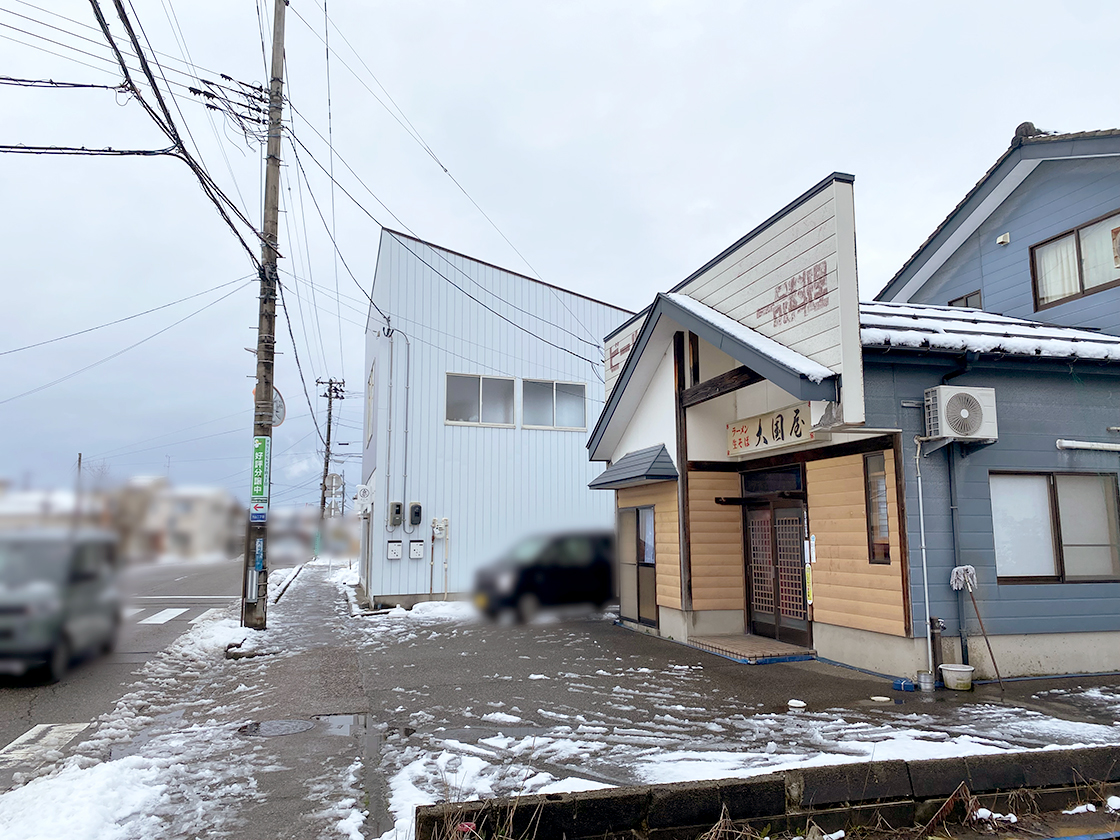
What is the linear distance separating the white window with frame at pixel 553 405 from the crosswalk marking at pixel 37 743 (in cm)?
1283

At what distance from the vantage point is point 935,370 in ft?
28.2

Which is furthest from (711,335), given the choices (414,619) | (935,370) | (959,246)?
(414,619)

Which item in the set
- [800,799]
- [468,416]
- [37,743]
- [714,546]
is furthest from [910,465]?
[468,416]

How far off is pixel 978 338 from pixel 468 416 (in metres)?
12.1

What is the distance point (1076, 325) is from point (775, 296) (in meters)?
5.65

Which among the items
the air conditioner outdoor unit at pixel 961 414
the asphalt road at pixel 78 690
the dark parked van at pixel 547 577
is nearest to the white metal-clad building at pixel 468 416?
the dark parked van at pixel 547 577

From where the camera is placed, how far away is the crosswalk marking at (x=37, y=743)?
5.94 meters

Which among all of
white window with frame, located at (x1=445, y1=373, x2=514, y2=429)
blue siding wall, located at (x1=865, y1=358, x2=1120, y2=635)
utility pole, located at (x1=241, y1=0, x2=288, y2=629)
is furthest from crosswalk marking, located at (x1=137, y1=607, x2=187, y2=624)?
blue siding wall, located at (x1=865, y1=358, x2=1120, y2=635)

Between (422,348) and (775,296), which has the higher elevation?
(422,348)

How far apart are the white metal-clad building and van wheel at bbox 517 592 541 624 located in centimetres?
282

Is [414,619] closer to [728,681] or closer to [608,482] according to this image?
[608,482]

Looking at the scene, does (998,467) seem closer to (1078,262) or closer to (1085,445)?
(1085,445)

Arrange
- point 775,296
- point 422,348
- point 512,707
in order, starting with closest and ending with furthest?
point 512,707 < point 775,296 < point 422,348

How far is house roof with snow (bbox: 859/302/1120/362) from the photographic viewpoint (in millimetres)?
8250
